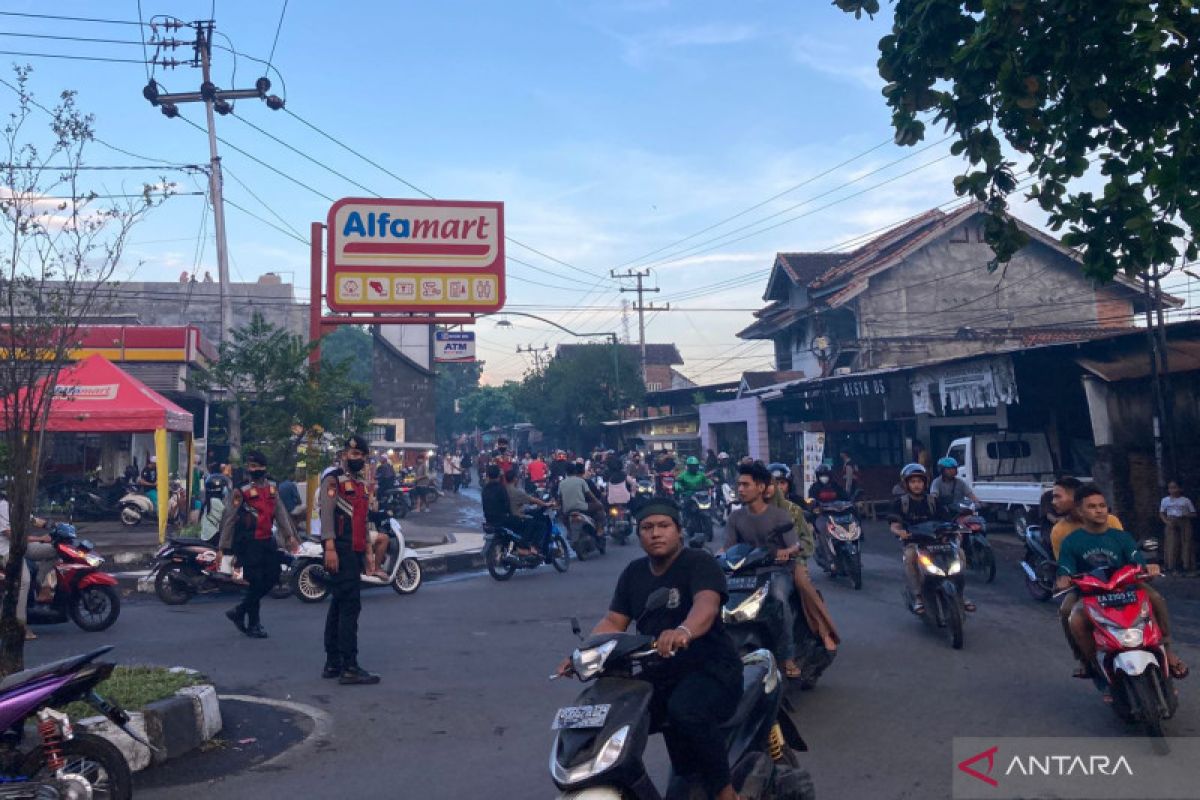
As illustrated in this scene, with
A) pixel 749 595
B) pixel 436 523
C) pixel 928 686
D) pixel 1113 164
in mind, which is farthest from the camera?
pixel 436 523

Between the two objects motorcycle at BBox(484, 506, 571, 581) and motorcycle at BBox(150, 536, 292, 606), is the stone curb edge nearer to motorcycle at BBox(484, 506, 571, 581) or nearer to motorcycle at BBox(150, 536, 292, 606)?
motorcycle at BBox(150, 536, 292, 606)

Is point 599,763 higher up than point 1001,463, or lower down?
lower down

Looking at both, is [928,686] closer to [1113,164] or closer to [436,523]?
[1113,164]

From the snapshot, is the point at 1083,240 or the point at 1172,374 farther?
the point at 1172,374

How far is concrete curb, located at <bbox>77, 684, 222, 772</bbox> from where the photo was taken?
568 cm

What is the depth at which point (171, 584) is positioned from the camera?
40.7 feet

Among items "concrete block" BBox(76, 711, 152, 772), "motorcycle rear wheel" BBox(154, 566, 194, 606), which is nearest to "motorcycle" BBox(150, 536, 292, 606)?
"motorcycle rear wheel" BBox(154, 566, 194, 606)

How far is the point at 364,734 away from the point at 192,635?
4.50 meters

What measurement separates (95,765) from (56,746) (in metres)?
0.24

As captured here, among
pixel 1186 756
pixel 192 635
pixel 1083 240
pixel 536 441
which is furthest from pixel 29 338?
pixel 536 441

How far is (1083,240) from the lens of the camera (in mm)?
8703

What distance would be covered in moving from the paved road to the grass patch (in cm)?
84

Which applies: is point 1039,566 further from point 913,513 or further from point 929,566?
point 929,566

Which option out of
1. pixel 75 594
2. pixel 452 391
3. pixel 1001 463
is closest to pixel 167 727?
pixel 75 594
